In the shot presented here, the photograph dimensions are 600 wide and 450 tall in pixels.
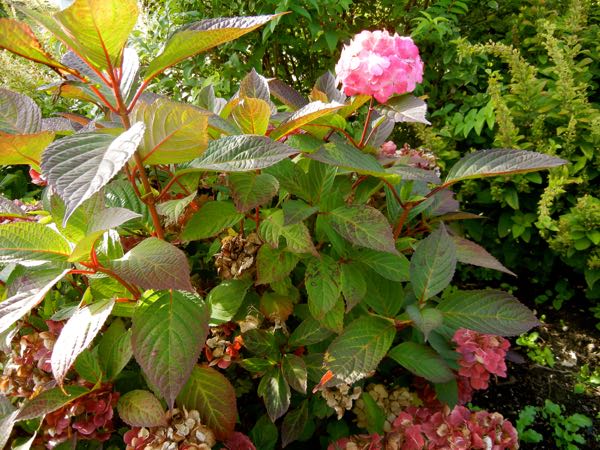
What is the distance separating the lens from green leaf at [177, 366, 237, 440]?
101 cm

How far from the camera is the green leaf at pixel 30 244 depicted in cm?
84

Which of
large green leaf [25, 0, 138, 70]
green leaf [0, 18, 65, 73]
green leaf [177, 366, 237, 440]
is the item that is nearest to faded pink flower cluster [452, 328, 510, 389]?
green leaf [177, 366, 237, 440]

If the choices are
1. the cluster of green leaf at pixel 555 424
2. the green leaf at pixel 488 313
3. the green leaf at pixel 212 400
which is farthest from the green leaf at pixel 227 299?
the cluster of green leaf at pixel 555 424

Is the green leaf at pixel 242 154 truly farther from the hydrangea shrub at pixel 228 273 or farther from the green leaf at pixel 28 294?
the green leaf at pixel 28 294

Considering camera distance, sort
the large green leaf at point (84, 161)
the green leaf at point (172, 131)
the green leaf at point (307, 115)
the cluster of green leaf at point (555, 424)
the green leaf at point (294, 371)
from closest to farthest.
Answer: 1. the large green leaf at point (84, 161)
2. the green leaf at point (172, 131)
3. the green leaf at point (307, 115)
4. the green leaf at point (294, 371)
5. the cluster of green leaf at point (555, 424)

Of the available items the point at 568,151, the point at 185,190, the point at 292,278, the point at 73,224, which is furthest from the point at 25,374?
the point at 568,151

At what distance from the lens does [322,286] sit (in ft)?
3.32

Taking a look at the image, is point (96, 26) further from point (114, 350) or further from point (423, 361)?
point (423, 361)

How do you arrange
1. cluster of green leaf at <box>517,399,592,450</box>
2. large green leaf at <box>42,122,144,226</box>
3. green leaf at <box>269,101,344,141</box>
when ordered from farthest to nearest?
cluster of green leaf at <box>517,399,592,450</box> < green leaf at <box>269,101,344,141</box> < large green leaf at <box>42,122,144,226</box>

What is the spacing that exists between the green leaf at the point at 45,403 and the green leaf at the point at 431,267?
2.26ft

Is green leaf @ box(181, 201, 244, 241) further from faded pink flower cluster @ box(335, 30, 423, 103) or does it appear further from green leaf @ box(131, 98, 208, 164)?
faded pink flower cluster @ box(335, 30, 423, 103)

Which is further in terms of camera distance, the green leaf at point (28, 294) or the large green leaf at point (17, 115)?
the large green leaf at point (17, 115)

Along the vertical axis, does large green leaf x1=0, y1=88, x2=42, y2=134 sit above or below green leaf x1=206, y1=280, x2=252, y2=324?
above

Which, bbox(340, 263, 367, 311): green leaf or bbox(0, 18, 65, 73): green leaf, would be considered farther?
bbox(340, 263, 367, 311): green leaf
